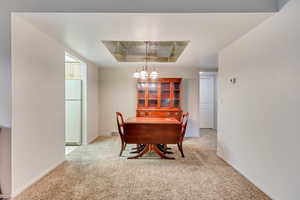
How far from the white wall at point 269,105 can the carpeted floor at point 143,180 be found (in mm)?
314

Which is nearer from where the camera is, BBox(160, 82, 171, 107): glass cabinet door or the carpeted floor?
the carpeted floor

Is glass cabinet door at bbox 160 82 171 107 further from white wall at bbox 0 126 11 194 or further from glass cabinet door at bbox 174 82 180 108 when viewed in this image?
white wall at bbox 0 126 11 194

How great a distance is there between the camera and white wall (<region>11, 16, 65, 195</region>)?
6.56 feet

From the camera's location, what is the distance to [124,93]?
17.0 feet

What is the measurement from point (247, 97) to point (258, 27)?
98cm

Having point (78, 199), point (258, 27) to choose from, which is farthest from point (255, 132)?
point (78, 199)

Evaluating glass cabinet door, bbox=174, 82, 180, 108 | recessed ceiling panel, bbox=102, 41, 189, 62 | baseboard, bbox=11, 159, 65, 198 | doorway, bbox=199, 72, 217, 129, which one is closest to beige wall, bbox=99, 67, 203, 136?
glass cabinet door, bbox=174, 82, 180, 108

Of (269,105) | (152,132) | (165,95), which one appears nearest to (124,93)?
(165,95)

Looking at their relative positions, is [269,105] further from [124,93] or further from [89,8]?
[124,93]

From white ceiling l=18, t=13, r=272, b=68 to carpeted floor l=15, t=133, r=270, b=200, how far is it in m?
2.17

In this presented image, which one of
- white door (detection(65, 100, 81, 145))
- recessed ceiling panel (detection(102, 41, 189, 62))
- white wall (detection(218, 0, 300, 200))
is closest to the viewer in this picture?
white wall (detection(218, 0, 300, 200))

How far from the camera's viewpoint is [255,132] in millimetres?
2266

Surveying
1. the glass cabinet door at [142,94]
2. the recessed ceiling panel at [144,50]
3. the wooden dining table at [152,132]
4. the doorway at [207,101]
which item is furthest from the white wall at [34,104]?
the doorway at [207,101]

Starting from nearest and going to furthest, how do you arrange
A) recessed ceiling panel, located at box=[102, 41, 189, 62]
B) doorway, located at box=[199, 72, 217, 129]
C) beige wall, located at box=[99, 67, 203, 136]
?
recessed ceiling panel, located at box=[102, 41, 189, 62] < beige wall, located at box=[99, 67, 203, 136] < doorway, located at box=[199, 72, 217, 129]
